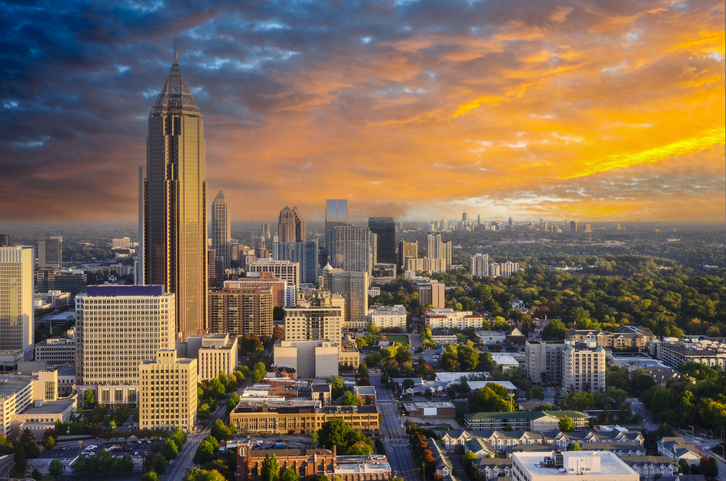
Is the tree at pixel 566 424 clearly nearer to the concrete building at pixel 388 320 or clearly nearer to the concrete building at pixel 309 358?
the concrete building at pixel 309 358

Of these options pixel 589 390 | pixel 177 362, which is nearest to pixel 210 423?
pixel 177 362

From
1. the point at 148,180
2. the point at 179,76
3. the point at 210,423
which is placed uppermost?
the point at 179,76

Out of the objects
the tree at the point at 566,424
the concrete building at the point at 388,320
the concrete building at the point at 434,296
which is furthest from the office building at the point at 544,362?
the concrete building at the point at 434,296

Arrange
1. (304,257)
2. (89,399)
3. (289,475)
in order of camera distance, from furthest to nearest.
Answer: (304,257) → (89,399) → (289,475)

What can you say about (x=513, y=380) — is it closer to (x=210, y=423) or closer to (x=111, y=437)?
(x=210, y=423)

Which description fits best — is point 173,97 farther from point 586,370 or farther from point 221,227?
point 221,227

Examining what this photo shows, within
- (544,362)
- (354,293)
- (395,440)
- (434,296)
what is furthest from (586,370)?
(434,296)

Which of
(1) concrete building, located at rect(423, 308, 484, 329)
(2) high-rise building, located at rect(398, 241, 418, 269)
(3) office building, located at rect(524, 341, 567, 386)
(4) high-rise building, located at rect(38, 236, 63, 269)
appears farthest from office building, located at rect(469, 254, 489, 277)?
(3) office building, located at rect(524, 341, 567, 386)
